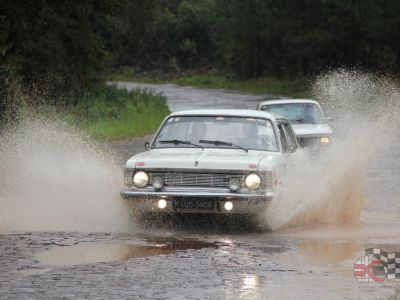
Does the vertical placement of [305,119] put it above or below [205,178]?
above

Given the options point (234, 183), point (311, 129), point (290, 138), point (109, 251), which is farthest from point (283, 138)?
point (311, 129)

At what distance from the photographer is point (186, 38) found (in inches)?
4806

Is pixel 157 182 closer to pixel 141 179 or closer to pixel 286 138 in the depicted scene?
pixel 141 179

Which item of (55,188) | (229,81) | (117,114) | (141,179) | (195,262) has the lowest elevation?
(195,262)

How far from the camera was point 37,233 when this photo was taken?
41.1ft

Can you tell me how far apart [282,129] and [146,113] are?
26.5m

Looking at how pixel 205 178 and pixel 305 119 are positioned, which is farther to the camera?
pixel 305 119

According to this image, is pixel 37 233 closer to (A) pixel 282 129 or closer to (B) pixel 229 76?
(A) pixel 282 129

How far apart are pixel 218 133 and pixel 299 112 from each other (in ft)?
33.4

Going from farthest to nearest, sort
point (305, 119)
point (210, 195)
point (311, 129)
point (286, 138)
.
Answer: point (305, 119), point (311, 129), point (286, 138), point (210, 195)

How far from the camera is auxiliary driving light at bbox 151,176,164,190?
41.2ft

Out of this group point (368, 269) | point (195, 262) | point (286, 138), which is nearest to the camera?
point (368, 269)

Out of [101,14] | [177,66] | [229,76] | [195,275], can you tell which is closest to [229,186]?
[195,275]

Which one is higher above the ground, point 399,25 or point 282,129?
point 399,25
